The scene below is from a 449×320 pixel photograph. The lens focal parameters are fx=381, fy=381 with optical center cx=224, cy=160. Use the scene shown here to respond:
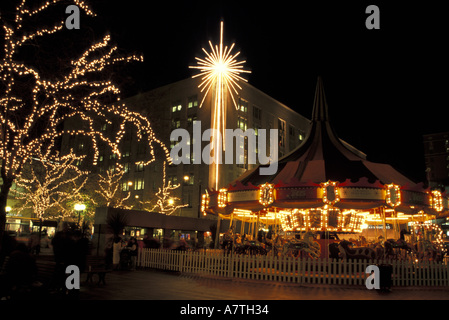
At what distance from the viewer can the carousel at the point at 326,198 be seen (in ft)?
48.8

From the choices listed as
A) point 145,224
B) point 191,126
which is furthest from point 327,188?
point 191,126

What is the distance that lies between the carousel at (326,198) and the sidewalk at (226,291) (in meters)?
2.69

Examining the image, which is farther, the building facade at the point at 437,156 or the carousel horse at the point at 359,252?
the building facade at the point at 437,156

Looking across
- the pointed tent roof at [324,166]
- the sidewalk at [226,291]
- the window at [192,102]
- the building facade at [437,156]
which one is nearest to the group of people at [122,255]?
the sidewalk at [226,291]

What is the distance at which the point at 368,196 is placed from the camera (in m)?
14.7

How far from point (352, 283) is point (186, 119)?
1790 inches

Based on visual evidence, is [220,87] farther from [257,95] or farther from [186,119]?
[257,95]

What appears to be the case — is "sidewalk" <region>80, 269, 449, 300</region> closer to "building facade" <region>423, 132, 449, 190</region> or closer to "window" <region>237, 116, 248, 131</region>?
"window" <region>237, 116, 248, 131</region>

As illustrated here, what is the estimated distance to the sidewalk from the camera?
1017cm

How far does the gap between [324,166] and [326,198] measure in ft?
6.73

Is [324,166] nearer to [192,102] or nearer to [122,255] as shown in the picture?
[122,255]

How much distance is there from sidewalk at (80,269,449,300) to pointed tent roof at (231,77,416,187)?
163 inches

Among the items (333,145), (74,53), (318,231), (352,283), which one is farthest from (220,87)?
(352,283)

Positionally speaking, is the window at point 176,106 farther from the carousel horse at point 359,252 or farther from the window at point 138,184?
the carousel horse at point 359,252
